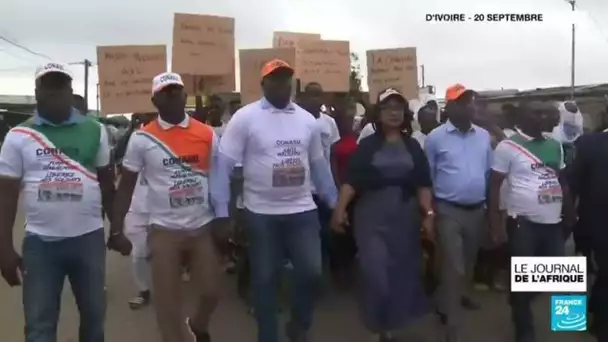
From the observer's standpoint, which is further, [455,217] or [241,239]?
[241,239]

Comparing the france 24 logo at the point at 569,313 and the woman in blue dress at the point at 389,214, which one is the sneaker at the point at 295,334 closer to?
the woman in blue dress at the point at 389,214

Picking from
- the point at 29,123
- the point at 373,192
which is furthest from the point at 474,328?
the point at 29,123

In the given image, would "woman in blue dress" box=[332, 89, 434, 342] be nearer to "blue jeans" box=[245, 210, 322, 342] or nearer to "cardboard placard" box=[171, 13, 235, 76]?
"blue jeans" box=[245, 210, 322, 342]

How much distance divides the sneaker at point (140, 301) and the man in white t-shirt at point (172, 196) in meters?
2.24

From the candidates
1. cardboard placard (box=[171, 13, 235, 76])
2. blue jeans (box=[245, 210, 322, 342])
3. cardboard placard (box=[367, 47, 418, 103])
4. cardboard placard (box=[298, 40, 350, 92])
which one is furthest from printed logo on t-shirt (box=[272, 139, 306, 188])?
cardboard placard (box=[367, 47, 418, 103])

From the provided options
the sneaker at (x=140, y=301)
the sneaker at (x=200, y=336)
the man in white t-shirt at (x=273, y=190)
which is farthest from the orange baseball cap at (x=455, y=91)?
the sneaker at (x=140, y=301)

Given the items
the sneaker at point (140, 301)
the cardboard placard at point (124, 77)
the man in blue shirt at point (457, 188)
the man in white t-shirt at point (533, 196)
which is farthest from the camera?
the cardboard placard at point (124, 77)

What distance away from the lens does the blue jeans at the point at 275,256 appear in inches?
212

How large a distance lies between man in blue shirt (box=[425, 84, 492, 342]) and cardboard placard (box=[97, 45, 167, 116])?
9.84 feet

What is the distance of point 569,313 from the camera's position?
6.02m

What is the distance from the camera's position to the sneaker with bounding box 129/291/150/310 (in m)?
7.36

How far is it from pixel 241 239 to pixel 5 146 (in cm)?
297

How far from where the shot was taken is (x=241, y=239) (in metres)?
7.23

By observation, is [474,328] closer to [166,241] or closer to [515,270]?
[515,270]
